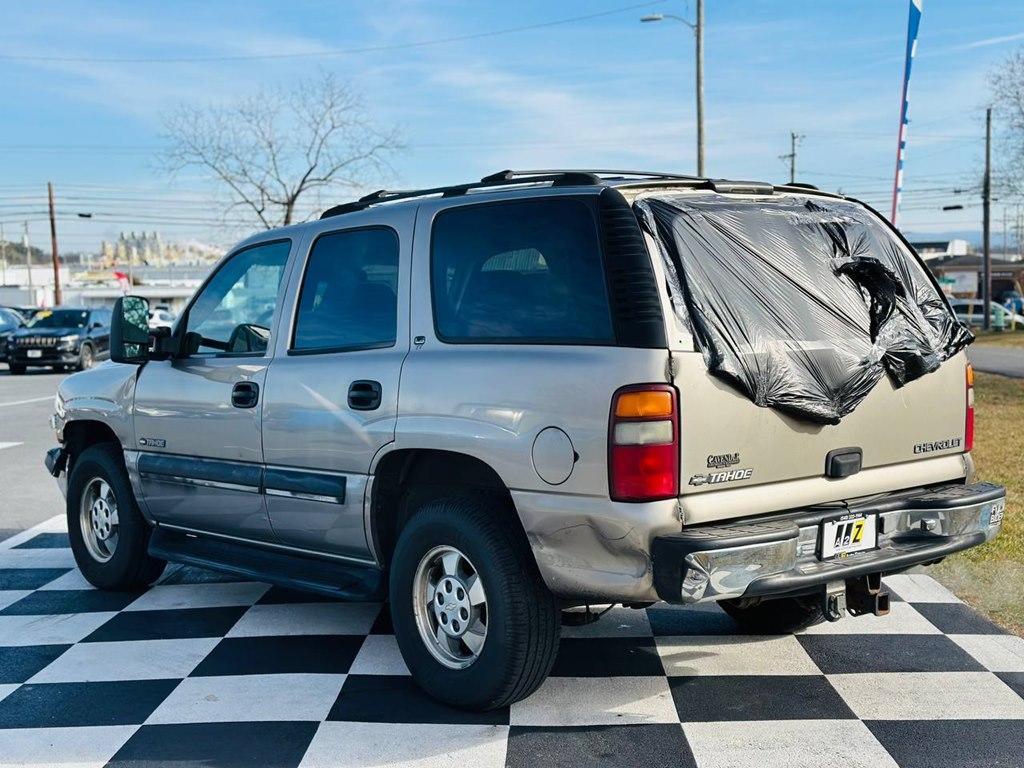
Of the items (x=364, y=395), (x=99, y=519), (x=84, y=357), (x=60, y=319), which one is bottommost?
(x=84, y=357)

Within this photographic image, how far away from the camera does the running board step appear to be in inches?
186

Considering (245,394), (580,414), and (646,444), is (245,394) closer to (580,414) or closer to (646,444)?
(580,414)

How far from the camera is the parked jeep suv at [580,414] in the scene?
377cm

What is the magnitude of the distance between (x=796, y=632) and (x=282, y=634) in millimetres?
2329

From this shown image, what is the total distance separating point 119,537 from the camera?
605cm

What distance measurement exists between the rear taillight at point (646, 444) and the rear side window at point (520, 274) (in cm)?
26

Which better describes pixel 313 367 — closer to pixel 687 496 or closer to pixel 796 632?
pixel 687 496

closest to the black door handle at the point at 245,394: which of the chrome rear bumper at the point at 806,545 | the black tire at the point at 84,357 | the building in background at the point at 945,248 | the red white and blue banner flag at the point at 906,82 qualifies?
the chrome rear bumper at the point at 806,545

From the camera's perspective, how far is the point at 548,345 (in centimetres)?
400

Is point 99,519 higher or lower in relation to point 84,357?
higher

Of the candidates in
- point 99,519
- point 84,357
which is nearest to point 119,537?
point 99,519

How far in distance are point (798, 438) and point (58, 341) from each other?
24.8 metres

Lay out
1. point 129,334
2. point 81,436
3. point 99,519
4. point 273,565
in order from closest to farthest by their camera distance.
A: point 273,565 < point 129,334 < point 99,519 < point 81,436

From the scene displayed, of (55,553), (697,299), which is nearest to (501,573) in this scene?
(697,299)
